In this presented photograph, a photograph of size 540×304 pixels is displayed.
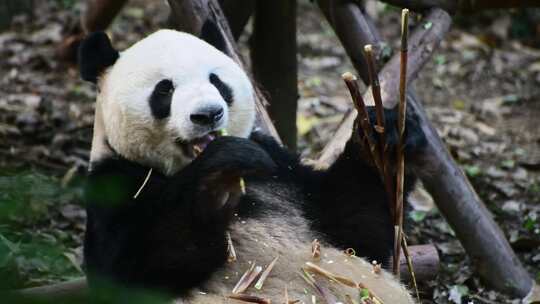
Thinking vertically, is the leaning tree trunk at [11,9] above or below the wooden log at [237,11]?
below

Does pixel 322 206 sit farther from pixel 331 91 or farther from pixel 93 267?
pixel 331 91

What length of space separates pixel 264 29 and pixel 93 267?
2388mm

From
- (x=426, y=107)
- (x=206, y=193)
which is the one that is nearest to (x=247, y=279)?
(x=206, y=193)

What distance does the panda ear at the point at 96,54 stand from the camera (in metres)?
3.19

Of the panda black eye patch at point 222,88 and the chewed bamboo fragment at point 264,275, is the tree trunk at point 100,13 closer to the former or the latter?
the panda black eye patch at point 222,88

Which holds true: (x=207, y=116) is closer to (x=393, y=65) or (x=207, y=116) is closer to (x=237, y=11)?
(x=393, y=65)

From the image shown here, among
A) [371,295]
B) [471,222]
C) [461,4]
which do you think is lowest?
[471,222]

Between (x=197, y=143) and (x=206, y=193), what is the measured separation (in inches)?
12.1

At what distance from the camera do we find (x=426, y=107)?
24.7ft

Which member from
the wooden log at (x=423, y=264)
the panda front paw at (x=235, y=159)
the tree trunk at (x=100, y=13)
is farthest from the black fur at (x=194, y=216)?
the tree trunk at (x=100, y=13)

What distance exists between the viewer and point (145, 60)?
9.99ft

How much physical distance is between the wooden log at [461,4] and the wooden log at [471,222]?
83 millimetres

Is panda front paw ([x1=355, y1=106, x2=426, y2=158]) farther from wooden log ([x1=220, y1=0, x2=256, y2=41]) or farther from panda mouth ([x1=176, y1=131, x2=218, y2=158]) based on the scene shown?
wooden log ([x1=220, y1=0, x2=256, y2=41])

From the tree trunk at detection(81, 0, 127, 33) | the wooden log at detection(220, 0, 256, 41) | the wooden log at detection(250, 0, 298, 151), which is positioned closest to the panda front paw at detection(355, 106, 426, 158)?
the wooden log at detection(220, 0, 256, 41)
